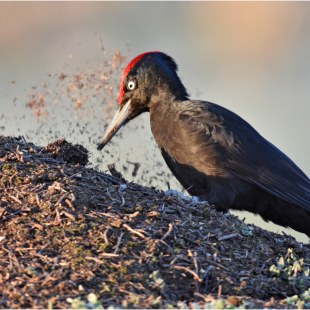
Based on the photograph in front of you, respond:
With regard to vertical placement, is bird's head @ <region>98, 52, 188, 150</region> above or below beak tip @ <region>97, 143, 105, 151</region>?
above

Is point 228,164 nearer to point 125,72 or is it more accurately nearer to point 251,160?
point 251,160

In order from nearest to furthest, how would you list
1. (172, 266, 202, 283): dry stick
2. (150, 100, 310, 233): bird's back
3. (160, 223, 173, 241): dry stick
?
(172, 266, 202, 283): dry stick < (160, 223, 173, 241): dry stick < (150, 100, 310, 233): bird's back

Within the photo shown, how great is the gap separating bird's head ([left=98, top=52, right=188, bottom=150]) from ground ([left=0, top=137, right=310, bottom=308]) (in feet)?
6.04

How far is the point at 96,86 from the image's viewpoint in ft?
23.5

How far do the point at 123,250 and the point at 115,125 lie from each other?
3.08m

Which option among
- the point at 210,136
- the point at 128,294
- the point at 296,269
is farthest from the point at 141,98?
the point at 128,294

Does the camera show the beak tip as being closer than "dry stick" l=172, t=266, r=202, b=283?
No

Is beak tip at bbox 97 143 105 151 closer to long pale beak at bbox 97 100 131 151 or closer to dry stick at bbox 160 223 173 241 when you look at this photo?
long pale beak at bbox 97 100 131 151

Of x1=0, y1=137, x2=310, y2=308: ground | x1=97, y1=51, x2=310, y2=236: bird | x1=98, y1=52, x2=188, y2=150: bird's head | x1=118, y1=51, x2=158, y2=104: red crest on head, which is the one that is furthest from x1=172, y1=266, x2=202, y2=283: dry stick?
x1=118, y1=51, x2=158, y2=104: red crest on head

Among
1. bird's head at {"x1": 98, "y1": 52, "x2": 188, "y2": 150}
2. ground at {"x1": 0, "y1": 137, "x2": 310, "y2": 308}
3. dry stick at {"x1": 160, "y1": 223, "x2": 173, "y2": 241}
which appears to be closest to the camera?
ground at {"x1": 0, "y1": 137, "x2": 310, "y2": 308}

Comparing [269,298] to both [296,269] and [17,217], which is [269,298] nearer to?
[296,269]

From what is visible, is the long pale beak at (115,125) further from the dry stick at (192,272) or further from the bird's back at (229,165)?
the dry stick at (192,272)

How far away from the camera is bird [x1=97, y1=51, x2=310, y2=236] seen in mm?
6293

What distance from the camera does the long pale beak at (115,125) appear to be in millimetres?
7113
